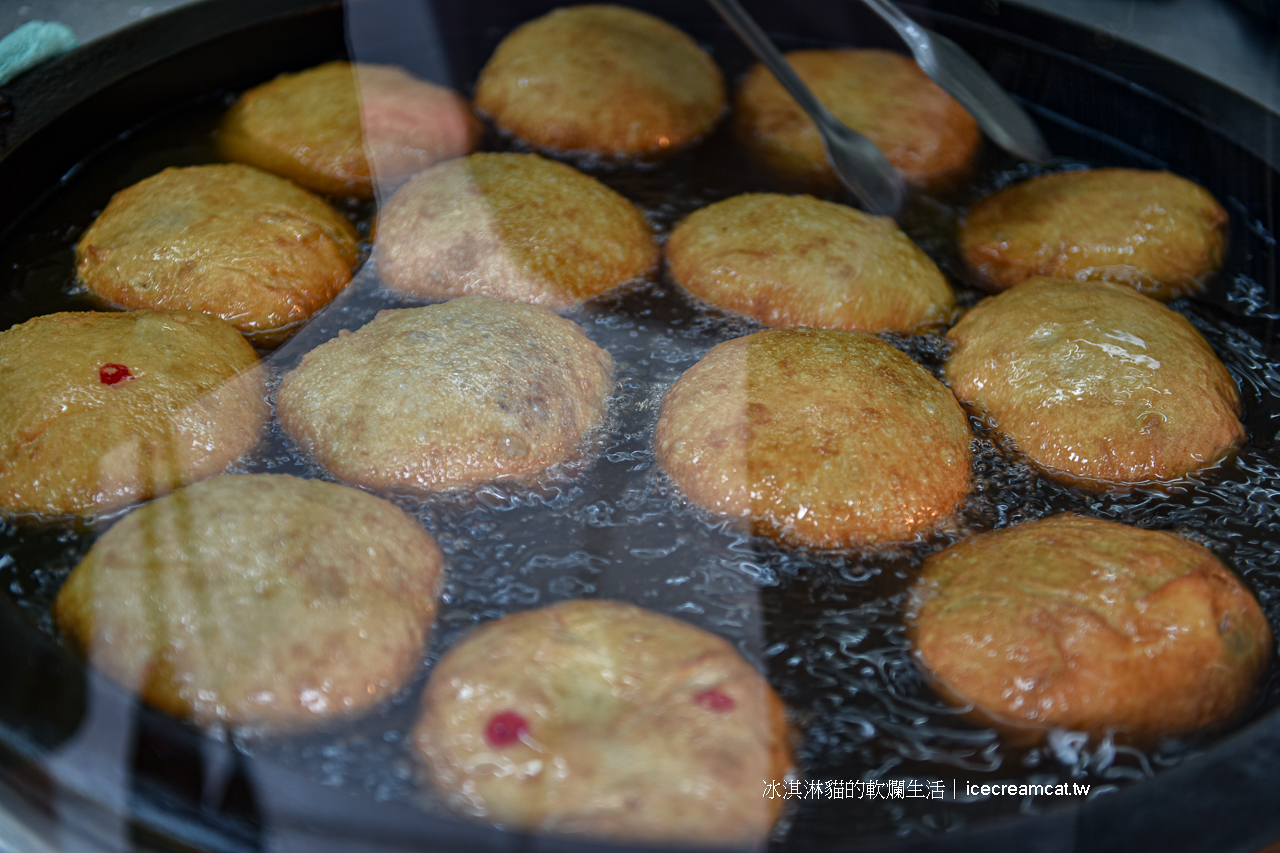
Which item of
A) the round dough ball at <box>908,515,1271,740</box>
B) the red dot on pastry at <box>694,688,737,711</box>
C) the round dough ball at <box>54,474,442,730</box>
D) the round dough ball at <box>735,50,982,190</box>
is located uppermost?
the round dough ball at <box>735,50,982,190</box>

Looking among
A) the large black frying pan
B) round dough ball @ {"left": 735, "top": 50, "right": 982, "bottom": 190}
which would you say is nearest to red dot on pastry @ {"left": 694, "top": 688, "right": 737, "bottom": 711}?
the large black frying pan

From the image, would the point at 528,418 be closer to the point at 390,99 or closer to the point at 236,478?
the point at 236,478

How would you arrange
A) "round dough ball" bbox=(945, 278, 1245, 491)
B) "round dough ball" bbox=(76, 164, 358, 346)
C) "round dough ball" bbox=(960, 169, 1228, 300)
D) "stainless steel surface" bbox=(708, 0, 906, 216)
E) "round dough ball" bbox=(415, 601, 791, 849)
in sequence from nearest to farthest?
"round dough ball" bbox=(415, 601, 791, 849) → "round dough ball" bbox=(945, 278, 1245, 491) → "round dough ball" bbox=(76, 164, 358, 346) → "round dough ball" bbox=(960, 169, 1228, 300) → "stainless steel surface" bbox=(708, 0, 906, 216)

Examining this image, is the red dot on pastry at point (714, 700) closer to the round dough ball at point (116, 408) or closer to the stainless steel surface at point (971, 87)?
the round dough ball at point (116, 408)

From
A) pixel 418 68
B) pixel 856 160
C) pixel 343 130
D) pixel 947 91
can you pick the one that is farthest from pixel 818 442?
pixel 418 68

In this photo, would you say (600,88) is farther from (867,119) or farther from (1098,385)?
(1098,385)

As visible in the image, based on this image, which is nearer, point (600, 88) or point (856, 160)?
point (856, 160)

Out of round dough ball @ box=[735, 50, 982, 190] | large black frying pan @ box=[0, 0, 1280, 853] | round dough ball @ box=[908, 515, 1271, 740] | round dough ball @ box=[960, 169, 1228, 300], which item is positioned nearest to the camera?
large black frying pan @ box=[0, 0, 1280, 853]

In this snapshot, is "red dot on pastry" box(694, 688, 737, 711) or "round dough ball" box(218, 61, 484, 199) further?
"round dough ball" box(218, 61, 484, 199)

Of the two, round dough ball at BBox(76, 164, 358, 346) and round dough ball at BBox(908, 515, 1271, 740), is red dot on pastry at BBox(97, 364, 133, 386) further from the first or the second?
round dough ball at BBox(908, 515, 1271, 740)
